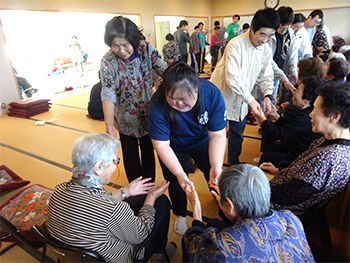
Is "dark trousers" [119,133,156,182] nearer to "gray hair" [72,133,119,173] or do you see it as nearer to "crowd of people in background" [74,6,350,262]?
"crowd of people in background" [74,6,350,262]

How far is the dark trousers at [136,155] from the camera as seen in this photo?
179cm

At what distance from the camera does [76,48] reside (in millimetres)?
8094

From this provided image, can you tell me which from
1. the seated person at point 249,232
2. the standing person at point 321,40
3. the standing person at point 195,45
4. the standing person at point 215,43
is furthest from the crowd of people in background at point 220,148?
the standing person at point 215,43

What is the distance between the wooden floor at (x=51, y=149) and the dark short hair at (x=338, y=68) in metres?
1.10

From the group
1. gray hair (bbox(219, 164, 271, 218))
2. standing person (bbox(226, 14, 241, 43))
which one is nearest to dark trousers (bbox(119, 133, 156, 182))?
gray hair (bbox(219, 164, 271, 218))

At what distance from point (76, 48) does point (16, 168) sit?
664 centimetres

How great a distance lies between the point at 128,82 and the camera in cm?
159

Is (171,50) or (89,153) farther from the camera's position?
(171,50)

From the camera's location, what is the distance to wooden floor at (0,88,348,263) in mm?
1970

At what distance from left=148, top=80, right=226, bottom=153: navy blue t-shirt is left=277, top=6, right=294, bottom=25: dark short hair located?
5.95ft

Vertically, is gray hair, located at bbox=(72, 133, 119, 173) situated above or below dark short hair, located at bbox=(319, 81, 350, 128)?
below

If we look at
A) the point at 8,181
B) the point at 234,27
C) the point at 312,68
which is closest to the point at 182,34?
the point at 234,27

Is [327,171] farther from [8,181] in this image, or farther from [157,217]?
[8,181]

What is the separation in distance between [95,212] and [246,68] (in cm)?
160
